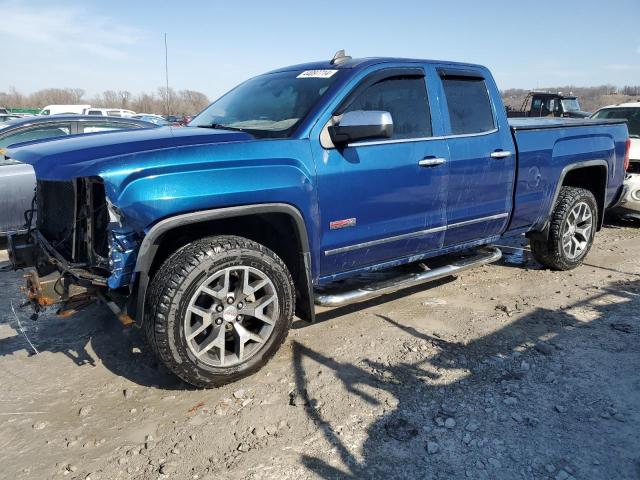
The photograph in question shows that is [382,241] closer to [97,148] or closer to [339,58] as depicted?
[339,58]

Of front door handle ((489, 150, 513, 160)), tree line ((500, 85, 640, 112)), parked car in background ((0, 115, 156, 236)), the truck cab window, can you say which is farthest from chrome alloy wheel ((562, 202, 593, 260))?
tree line ((500, 85, 640, 112))

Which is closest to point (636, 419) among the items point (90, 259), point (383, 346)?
point (383, 346)

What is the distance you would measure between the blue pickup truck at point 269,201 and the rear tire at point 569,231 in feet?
2.86

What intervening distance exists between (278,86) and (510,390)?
8.94 ft

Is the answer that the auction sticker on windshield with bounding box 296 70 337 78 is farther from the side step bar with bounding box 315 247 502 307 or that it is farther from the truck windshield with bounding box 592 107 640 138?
the truck windshield with bounding box 592 107 640 138

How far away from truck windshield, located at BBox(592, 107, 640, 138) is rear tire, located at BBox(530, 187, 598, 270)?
158 inches

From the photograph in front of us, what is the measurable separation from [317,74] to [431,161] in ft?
3.51

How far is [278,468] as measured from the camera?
2.44 metres

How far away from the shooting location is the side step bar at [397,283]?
3498mm

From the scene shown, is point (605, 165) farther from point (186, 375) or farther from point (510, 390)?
point (186, 375)

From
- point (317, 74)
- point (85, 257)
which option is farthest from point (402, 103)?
point (85, 257)

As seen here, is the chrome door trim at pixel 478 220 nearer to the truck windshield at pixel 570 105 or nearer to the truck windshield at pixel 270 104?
the truck windshield at pixel 270 104

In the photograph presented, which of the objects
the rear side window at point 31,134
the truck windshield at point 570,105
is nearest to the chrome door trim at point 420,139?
the rear side window at point 31,134

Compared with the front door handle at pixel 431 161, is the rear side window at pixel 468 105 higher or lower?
higher
